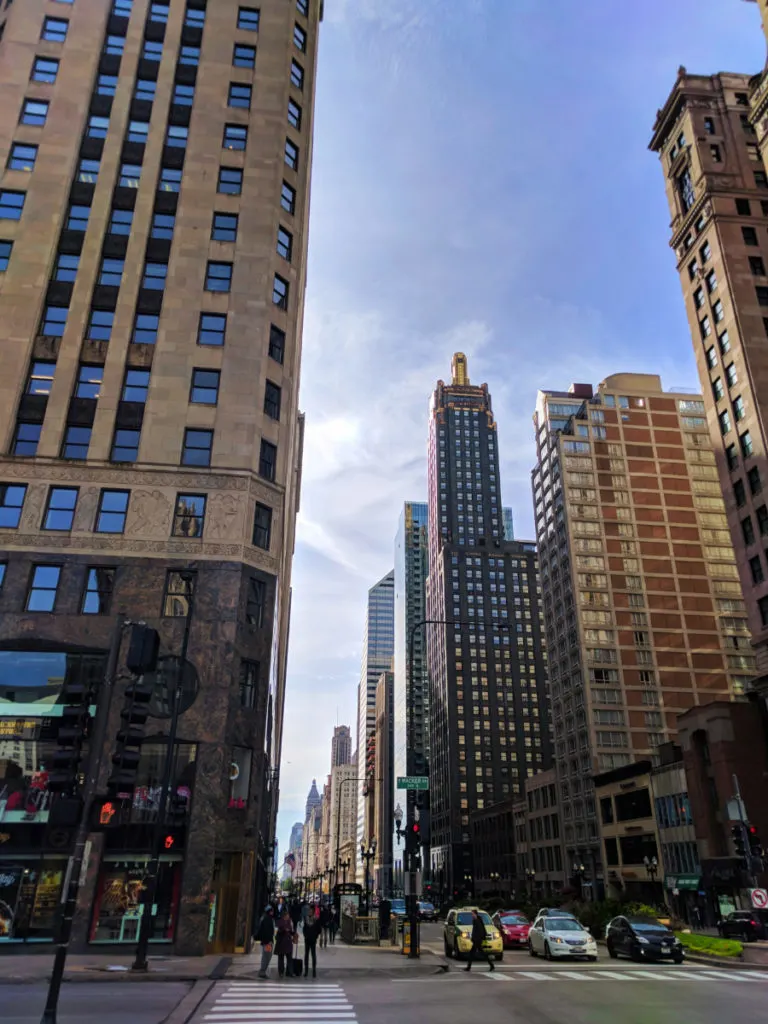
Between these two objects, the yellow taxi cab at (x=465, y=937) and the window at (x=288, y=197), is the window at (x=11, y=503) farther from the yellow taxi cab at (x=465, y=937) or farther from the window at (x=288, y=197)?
the yellow taxi cab at (x=465, y=937)

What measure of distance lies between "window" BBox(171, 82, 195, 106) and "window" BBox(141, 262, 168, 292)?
12638 mm

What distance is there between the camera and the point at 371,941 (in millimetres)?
37125

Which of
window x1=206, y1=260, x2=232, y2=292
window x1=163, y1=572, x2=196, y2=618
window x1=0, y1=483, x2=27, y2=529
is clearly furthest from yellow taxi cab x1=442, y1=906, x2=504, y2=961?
window x1=206, y1=260, x2=232, y2=292

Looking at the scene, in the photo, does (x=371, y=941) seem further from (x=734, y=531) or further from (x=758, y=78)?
(x=758, y=78)

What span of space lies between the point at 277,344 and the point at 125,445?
9.99m

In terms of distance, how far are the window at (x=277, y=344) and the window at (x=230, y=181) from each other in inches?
373

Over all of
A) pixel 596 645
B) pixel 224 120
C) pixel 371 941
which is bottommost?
pixel 371 941

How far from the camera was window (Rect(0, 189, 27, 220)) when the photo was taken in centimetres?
3931

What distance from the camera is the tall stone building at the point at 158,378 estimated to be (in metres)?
27.8

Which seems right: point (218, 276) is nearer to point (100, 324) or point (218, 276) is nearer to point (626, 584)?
point (100, 324)

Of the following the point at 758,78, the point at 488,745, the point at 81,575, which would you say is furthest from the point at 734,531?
the point at 488,745

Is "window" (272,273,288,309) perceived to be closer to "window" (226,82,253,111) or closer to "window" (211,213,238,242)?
"window" (211,213,238,242)

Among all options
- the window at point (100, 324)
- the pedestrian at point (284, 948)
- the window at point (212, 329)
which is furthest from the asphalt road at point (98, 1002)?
the window at point (100, 324)

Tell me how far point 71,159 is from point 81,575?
25499 millimetres
